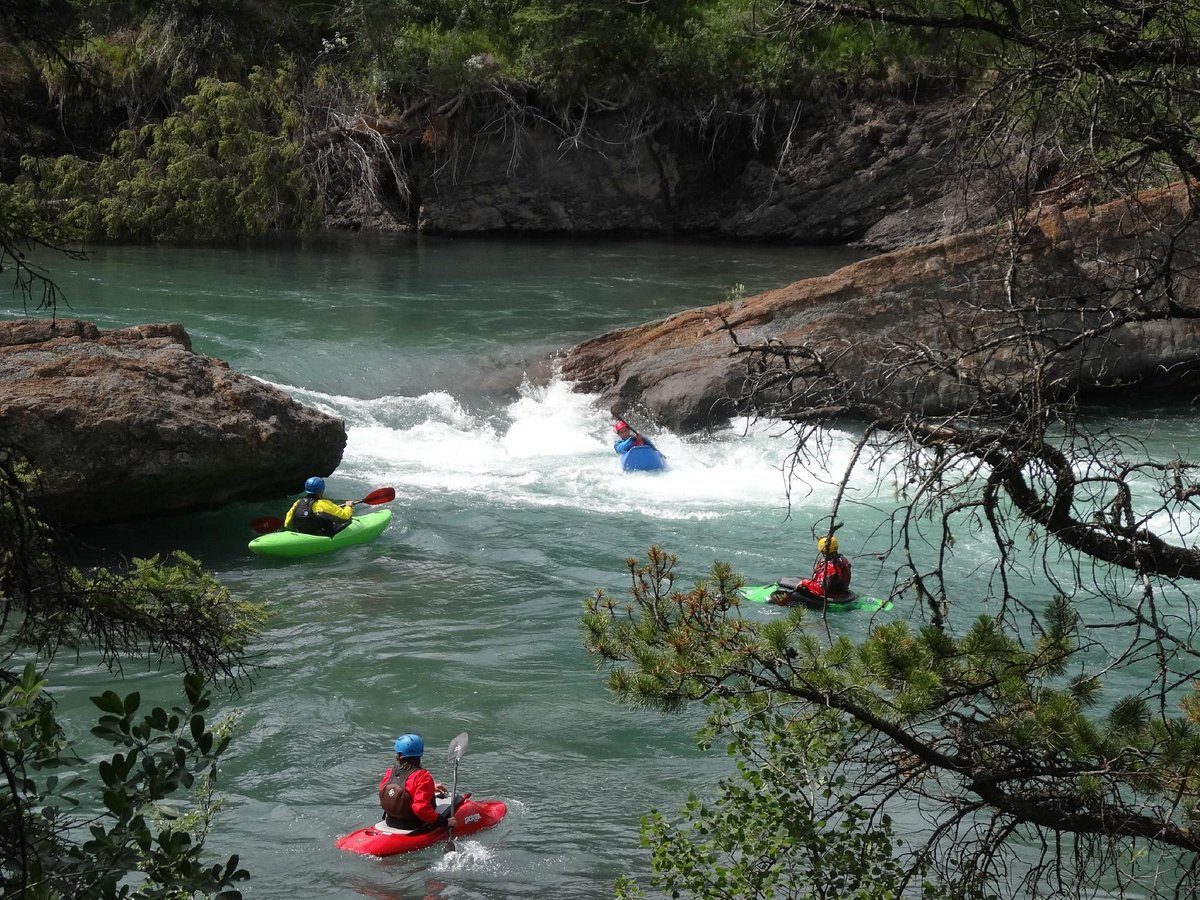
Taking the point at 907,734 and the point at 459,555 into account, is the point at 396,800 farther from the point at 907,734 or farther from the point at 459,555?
the point at 459,555

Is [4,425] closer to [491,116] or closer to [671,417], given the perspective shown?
[671,417]

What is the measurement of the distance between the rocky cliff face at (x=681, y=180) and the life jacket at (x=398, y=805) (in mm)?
18175

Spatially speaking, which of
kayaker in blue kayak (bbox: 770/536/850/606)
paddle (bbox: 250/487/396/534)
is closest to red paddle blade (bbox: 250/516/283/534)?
paddle (bbox: 250/487/396/534)

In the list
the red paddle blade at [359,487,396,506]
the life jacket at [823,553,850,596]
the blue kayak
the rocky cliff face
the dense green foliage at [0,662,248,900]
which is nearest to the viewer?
the dense green foliage at [0,662,248,900]

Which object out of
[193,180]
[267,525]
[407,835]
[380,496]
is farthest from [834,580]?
[193,180]

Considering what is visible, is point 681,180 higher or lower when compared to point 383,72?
lower

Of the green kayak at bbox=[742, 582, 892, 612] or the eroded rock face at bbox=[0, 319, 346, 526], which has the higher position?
the eroded rock face at bbox=[0, 319, 346, 526]

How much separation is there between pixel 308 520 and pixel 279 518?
0.65 m

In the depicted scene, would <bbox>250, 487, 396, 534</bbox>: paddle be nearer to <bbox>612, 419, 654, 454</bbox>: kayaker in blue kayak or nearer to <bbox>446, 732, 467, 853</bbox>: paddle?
<bbox>612, 419, 654, 454</bbox>: kayaker in blue kayak

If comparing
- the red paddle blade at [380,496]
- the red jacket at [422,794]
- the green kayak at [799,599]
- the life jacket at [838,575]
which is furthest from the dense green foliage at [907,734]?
the red paddle blade at [380,496]

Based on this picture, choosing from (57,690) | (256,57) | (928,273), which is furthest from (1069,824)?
(256,57)

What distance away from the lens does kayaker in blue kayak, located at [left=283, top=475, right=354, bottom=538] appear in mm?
9547

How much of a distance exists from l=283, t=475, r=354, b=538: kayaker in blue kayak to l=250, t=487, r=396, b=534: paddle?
0.12 meters

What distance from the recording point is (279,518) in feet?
33.1
